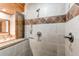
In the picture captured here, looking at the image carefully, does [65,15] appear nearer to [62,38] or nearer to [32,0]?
[62,38]

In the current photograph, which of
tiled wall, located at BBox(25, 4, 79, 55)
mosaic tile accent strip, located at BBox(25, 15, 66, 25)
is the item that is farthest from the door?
tiled wall, located at BBox(25, 4, 79, 55)

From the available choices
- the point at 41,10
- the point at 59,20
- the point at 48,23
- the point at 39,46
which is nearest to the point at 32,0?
the point at 41,10

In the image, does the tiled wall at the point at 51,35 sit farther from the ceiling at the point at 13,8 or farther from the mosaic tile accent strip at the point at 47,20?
the ceiling at the point at 13,8

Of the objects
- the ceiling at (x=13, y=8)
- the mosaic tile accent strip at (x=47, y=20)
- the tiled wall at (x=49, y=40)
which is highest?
the ceiling at (x=13, y=8)

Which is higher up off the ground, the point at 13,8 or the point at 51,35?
the point at 13,8

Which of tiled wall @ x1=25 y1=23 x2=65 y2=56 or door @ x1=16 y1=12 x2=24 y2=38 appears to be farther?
door @ x1=16 y1=12 x2=24 y2=38

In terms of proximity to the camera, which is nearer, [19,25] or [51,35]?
[51,35]

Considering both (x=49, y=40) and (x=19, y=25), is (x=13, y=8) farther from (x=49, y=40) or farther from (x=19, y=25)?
(x=49, y=40)

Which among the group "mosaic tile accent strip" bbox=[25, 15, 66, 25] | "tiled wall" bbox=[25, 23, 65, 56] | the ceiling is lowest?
"tiled wall" bbox=[25, 23, 65, 56]

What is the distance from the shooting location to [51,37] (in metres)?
1.48

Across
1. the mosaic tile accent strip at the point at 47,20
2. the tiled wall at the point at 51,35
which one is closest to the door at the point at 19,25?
the mosaic tile accent strip at the point at 47,20

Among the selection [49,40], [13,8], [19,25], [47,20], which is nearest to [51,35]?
[49,40]

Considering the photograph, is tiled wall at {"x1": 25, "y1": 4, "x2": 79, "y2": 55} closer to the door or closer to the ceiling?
the door

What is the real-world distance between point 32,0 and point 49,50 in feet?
3.17
